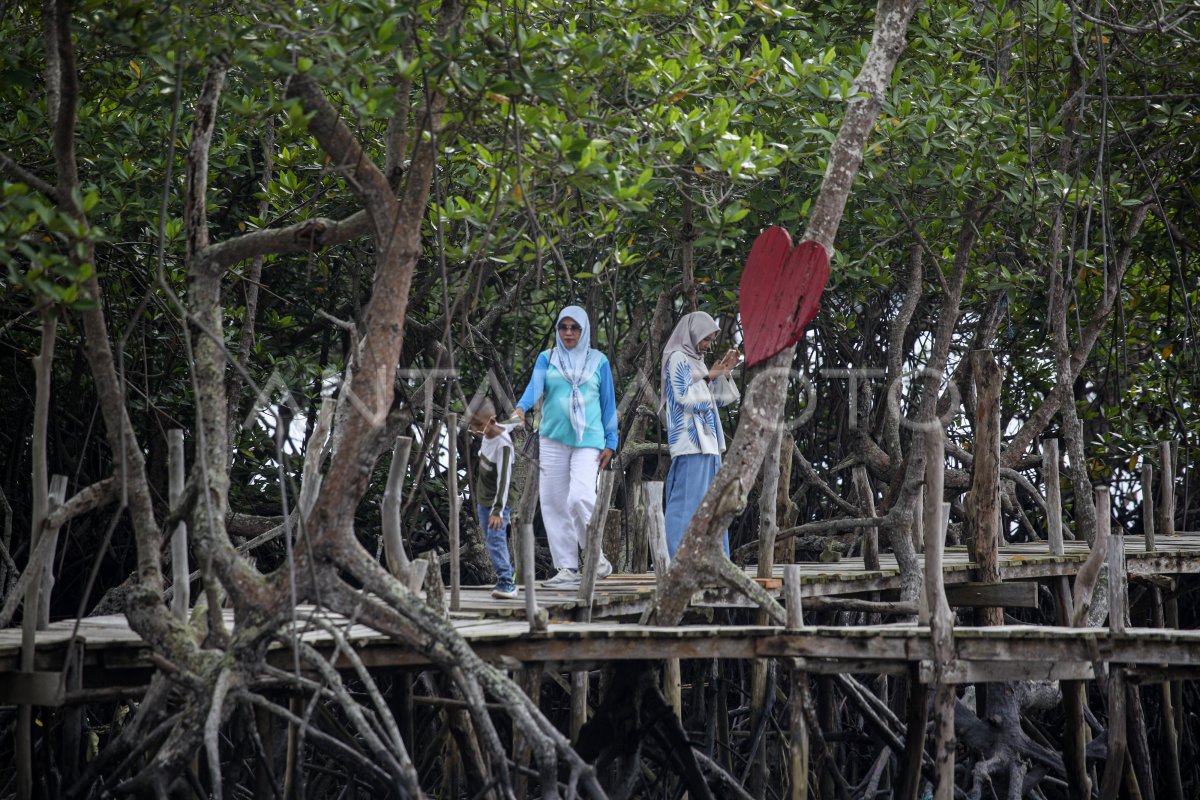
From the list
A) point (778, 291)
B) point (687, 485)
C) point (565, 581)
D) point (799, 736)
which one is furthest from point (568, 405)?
point (799, 736)

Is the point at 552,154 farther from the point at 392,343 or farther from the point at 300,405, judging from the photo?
the point at 300,405

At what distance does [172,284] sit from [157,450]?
1082 millimetres

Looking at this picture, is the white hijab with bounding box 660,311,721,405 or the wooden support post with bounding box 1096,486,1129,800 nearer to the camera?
the wooden support post with bounding box 1096,486,1129,800

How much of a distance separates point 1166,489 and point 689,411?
434 cm

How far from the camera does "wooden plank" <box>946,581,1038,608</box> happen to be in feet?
19.8

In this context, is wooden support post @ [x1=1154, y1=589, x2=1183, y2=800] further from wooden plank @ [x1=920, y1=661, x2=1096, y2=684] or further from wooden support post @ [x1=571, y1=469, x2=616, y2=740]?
wooden support post @ [x1=571, y1=469, x2=616, y2=740]

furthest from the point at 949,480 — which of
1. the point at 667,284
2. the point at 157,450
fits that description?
the point at 157,450

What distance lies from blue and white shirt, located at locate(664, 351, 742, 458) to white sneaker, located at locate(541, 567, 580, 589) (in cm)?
74

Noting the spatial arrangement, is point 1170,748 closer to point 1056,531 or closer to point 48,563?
point 1056,531

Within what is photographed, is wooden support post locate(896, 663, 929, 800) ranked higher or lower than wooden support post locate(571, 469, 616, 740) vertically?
lower

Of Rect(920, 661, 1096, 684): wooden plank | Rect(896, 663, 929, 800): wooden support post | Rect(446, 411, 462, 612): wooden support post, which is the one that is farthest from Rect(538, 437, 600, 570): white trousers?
Rect(920, 661, 1096, 684): wooden plank

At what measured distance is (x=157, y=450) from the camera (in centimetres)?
718

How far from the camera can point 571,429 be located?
6.27 meters

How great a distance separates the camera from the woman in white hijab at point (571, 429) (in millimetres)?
6250
